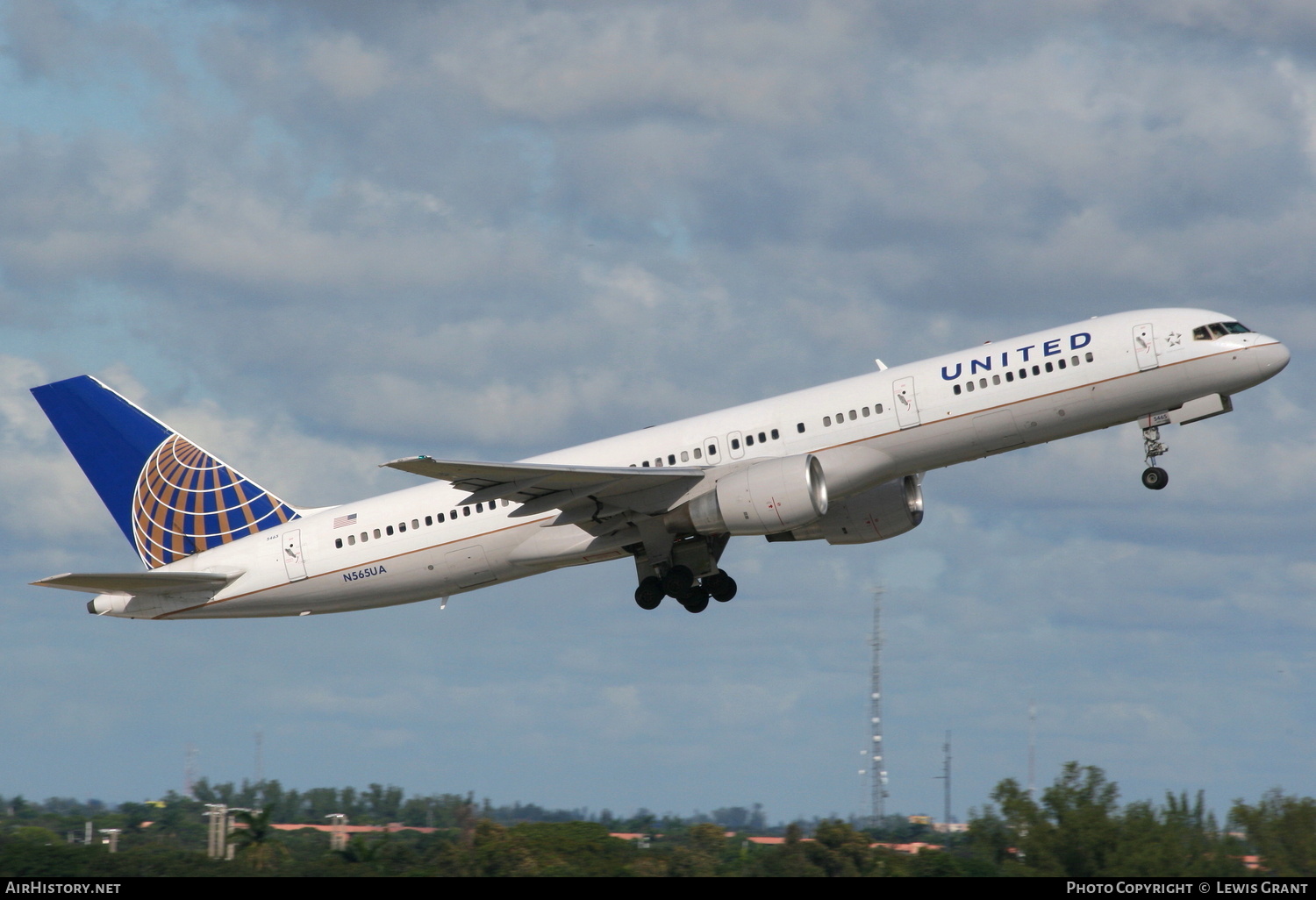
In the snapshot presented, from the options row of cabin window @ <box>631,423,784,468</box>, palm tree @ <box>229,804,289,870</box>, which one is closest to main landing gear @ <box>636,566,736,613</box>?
row of cabin window @ <box>631,423,784,468</box>

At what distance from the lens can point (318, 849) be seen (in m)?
100

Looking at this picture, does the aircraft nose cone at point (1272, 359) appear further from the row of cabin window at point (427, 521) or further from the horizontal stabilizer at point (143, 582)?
the horizontal stabilizer at point (143, 582)

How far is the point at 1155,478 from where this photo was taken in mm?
37750

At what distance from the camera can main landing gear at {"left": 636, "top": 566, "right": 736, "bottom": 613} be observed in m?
40.0

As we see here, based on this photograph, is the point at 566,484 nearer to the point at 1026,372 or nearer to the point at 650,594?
the point at 650,594

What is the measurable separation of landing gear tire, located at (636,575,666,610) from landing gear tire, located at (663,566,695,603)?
0.30 metres

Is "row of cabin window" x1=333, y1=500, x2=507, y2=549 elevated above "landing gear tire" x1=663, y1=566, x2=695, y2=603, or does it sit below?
above

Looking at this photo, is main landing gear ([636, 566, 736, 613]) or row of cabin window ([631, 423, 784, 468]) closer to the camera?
row of cabin window ([631, 423, 784, 468])

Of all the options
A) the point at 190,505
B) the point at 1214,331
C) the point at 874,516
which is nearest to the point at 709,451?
the point at 874,516

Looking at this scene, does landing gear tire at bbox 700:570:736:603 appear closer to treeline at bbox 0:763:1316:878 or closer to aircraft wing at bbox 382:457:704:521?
aircraft wing at bbox 382:457:704:521
